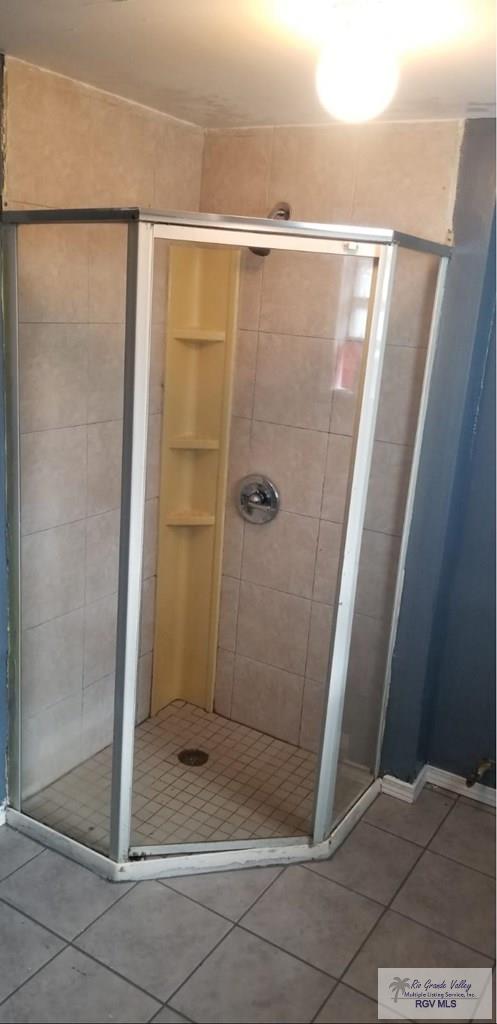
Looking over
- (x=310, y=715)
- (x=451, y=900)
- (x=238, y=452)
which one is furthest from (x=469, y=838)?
(x=238, y=452)

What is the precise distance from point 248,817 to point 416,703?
611 millimetres

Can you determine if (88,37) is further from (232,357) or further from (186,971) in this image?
(186,971)

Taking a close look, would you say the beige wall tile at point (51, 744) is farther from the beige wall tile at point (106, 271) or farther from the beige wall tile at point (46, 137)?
the beige wall tile at point (46, 137)

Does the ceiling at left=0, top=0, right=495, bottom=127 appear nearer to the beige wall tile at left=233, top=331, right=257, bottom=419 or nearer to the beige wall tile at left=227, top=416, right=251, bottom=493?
the beige wall tile at left=233, top=331, right=257, bottom=419

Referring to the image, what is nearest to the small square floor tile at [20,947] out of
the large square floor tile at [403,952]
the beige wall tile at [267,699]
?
the large square floor tile at [403,952]

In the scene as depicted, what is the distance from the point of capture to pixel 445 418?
2.17m

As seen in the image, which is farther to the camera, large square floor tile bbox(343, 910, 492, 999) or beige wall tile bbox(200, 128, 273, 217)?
beige wall tile bbox(200, 128, 273, 217)

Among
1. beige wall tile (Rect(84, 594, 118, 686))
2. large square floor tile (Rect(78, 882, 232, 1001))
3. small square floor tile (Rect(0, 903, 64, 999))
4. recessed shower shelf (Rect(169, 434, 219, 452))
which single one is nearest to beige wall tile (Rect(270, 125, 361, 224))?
recessed shower shelf (Rect(169, 434, 219, 452))

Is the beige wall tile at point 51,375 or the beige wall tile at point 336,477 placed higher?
the beige wall tile at point 51,375

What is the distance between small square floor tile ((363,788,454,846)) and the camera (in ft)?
7.55

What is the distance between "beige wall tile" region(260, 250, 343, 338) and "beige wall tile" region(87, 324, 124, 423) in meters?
0.48

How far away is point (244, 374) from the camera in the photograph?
2.49 m

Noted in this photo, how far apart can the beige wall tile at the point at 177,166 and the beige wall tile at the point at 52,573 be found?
1023 mm

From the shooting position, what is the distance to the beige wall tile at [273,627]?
2.59 m
